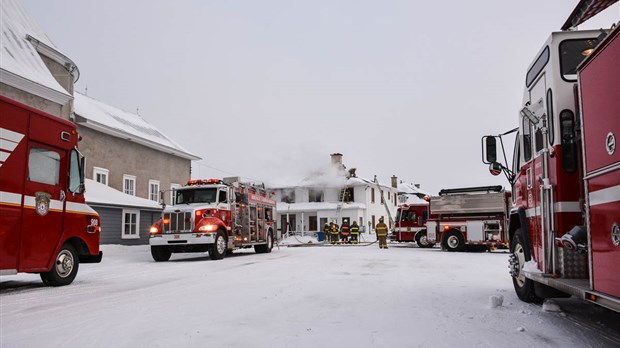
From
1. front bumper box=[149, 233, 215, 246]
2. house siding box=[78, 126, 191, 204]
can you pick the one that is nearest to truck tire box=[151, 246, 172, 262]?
front bumper box=[149, 233, 215, 246]

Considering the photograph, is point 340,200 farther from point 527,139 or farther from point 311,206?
point 527,139

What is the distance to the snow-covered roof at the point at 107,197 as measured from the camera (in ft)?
68.1

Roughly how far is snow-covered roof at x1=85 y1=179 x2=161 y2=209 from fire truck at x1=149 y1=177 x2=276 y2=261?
18.1 ft

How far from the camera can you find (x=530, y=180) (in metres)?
6.46

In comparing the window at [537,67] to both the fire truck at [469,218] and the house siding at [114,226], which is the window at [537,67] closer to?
the fire truck at [469,218]

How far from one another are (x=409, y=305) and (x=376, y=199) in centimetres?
4386

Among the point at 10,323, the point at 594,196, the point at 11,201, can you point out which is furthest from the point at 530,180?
the point at 11,201

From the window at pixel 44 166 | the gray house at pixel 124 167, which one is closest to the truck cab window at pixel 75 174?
the window at pixel 44 166

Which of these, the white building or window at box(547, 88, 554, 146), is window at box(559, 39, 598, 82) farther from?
the white building

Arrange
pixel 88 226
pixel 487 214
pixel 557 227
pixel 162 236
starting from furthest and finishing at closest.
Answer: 1. pixel 487 214
2. pixel 162 236
3. pixel 88 226
4. pixel 557 227

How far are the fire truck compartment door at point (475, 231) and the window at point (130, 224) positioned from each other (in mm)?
15565

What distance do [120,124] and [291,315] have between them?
940 inches

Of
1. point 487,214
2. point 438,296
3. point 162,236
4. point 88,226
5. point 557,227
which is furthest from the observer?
point 487,214

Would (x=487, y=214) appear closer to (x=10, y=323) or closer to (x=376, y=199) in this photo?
(x=10, y=323)
